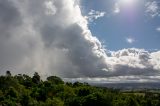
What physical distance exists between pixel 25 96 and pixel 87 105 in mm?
35010

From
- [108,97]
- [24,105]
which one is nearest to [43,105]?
[24,105]

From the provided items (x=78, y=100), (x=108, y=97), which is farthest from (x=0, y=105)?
(x=108, y=97)

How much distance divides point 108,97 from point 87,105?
11670mm

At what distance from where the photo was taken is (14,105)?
Result: 181 meters

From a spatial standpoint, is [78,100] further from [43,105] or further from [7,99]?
[7,99]

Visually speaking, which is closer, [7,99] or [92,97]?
[92,97]

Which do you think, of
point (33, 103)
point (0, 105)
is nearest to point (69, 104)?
point (33, 103)

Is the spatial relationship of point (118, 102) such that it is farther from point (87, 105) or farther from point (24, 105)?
point (24, 105)

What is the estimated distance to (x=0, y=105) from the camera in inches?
7165

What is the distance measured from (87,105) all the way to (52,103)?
16.9 meters

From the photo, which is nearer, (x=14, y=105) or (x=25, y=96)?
(x=14, y=105)

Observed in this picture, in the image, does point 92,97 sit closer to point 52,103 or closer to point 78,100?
point 78,100

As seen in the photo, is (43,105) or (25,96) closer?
(43,105)

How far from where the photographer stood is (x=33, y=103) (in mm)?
185125
